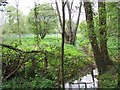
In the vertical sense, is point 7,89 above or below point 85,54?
below

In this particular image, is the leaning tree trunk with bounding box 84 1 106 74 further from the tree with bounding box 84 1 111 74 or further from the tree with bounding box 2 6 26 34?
the tree with bounding box 2 6 26 34

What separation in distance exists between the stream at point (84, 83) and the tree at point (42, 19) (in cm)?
47

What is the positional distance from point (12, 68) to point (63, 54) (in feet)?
1.46

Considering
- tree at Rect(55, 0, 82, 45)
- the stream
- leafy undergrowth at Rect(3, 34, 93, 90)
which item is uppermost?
tree at Rect(55, 0, 82, 45)

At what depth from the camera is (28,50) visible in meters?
4.18

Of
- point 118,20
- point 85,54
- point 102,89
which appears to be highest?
point 118,20

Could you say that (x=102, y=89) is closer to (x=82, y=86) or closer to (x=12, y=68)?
(x=82, y=86)

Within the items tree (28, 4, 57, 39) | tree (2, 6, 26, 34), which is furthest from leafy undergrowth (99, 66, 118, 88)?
tree (2, 6, 26, 34)

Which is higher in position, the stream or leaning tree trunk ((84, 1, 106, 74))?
leaning tree trunk ((84, 1, 106, 74))

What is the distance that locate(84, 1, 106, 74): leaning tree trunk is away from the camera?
418 cm

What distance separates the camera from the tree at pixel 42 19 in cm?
419

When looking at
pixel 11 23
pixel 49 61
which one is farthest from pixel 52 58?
pixel 11 23

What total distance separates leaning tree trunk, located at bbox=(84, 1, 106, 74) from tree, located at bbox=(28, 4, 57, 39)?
280mm

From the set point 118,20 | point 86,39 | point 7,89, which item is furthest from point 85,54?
point 7,89
